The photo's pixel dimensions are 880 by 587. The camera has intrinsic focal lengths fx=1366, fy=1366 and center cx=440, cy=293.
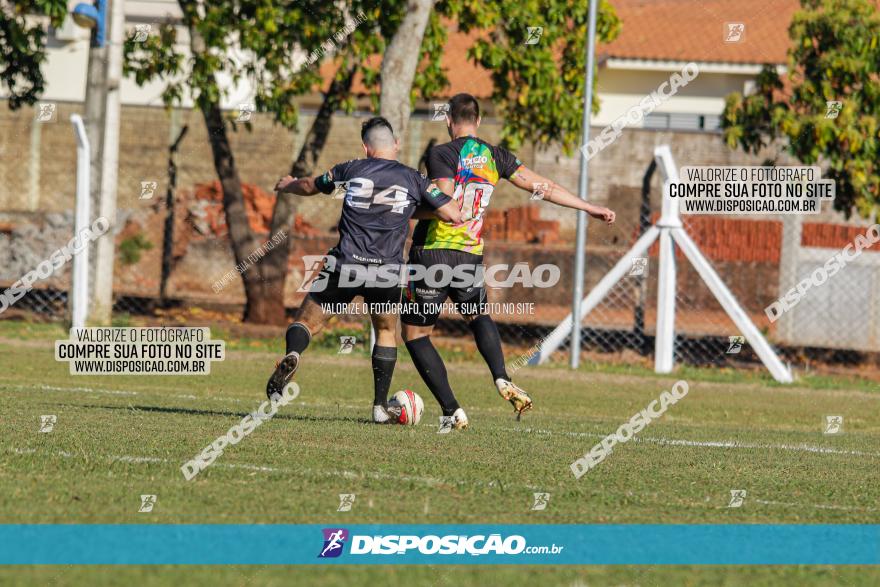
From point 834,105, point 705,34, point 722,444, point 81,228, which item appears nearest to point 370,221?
point 722,444

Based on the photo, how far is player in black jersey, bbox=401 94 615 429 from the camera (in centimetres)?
835

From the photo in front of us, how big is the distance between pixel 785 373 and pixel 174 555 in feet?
35.5

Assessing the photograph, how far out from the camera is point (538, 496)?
573 centimetres

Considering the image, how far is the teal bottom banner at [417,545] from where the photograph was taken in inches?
174

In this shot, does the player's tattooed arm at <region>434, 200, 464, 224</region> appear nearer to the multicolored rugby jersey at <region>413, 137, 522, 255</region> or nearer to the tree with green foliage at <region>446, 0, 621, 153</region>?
the multicolored rugby jersey at <region>413, 137, 522, 255</region>

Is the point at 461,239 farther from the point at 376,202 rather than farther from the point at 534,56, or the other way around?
the point at 534,56

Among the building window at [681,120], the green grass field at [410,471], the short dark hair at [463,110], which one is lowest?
the green grass field at [410,471]

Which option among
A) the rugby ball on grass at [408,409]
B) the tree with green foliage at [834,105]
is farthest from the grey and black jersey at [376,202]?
the tree with green foliage at [834,105]

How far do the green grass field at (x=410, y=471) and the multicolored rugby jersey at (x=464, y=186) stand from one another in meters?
1.17

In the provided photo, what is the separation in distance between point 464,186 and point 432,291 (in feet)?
2.33

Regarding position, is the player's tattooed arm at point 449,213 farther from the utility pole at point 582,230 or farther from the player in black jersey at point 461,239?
the utility pole at point 582,230

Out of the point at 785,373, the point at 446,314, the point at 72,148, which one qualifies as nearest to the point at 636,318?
the point at 785,373

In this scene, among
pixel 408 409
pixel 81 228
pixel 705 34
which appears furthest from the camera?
pixel 705 34

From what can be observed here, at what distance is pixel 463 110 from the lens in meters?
8.55
